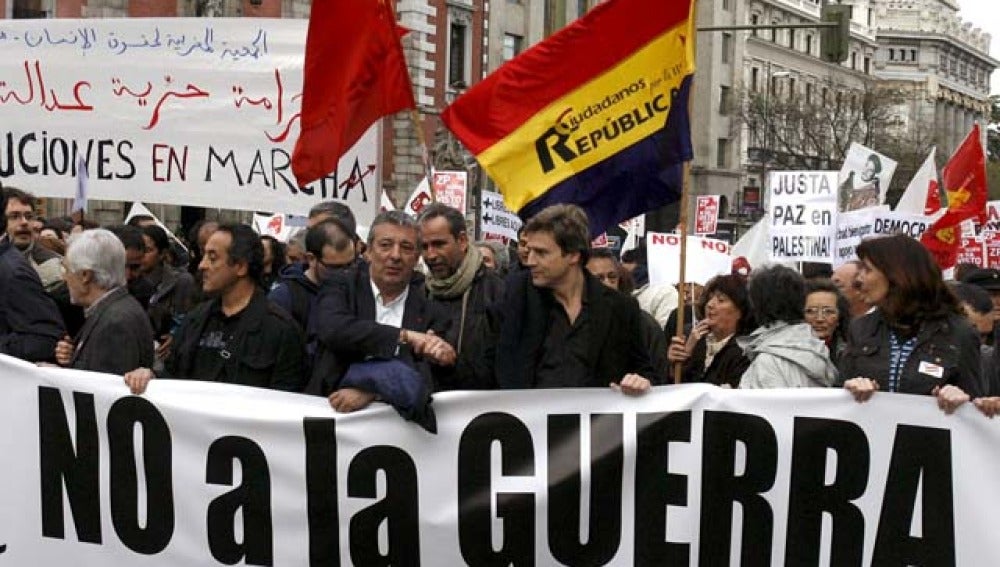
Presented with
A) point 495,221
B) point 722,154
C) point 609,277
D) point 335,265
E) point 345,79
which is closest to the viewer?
point 335,265

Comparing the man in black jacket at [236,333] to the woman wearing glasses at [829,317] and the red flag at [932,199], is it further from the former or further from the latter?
the red flag at [932,199]

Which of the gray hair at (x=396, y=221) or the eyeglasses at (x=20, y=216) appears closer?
the gray hair at (x=396, y=221)

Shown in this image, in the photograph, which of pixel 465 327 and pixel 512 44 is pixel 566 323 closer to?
pixel 465 327

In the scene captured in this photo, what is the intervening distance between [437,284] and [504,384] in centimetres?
68

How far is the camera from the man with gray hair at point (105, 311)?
6234 mm

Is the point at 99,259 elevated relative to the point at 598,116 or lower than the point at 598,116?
lower

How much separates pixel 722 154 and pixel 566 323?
6493 centimetres

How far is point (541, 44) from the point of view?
23.3ft

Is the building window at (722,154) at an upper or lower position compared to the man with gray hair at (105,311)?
upper

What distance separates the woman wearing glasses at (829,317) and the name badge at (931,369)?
2.02 m

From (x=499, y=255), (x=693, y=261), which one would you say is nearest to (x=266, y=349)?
(x=499, y=255)

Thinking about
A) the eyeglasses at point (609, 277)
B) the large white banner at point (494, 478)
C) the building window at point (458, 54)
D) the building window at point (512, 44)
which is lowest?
the large white banner at point (494, 478)

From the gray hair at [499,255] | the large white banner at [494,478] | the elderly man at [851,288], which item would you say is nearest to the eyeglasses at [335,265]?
the gray hair at [499,255]

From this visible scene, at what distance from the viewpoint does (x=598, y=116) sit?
22.3 ft
